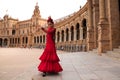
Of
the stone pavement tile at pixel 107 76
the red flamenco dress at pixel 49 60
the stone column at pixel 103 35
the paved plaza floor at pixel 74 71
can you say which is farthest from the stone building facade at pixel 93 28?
the red flamenco dress at pixel 49 60

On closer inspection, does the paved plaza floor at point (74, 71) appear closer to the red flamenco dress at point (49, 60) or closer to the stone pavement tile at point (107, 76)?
the stone pavement tile at point (107, 76)

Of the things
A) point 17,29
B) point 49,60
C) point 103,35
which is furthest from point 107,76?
point 17,29

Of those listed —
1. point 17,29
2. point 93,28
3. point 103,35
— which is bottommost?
point 103,35

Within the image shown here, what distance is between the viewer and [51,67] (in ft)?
20.0

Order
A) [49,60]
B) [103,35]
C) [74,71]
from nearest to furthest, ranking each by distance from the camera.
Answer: [49,60] < [74,71] < [103,35]

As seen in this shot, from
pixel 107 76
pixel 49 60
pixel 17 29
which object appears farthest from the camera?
pixel 17 29

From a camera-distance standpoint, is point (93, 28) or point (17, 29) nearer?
point (93, 28)

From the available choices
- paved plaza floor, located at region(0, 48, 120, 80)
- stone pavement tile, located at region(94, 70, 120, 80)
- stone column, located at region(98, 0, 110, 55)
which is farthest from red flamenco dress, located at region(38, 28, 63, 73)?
stone column, located at region(98, 0, 110, 55)

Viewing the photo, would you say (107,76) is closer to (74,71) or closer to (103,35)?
(74,71)

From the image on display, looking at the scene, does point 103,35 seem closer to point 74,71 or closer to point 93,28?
point 93,28

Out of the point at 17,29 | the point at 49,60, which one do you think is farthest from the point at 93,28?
the point at 17,29

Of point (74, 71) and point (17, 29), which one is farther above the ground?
point (17, 29)

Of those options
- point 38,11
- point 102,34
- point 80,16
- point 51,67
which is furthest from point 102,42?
point 38,11

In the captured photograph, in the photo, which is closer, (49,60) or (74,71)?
(49,60)
